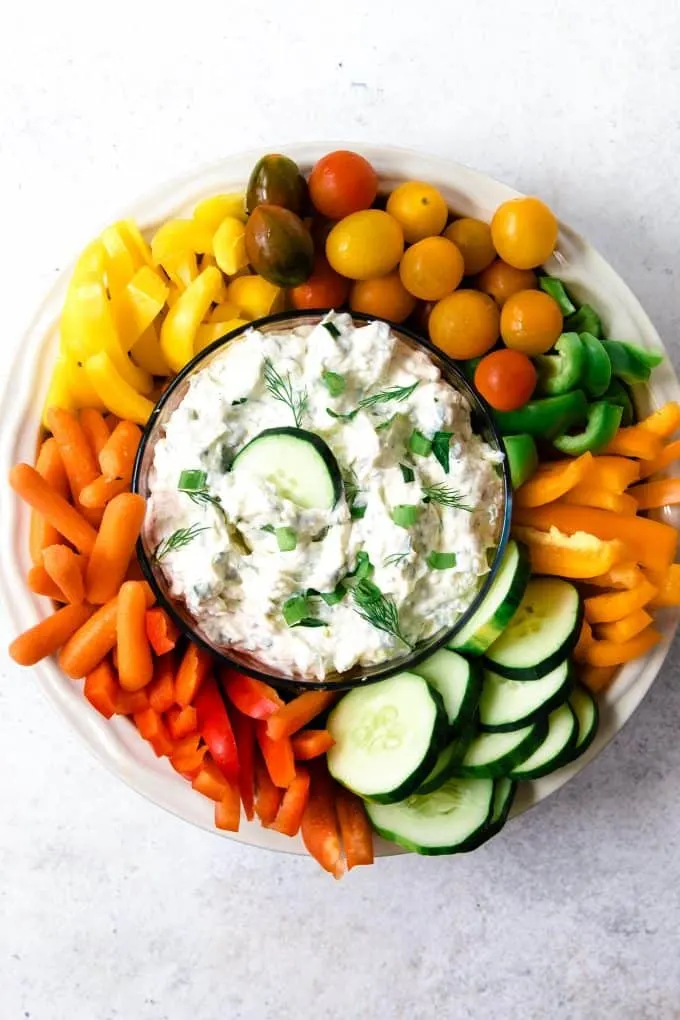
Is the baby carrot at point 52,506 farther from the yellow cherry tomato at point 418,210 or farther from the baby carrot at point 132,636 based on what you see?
the yellow cherry tomato at point 418,210

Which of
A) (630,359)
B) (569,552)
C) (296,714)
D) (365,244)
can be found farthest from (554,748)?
(365,244)

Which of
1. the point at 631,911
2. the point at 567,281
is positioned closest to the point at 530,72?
the point at 567,281

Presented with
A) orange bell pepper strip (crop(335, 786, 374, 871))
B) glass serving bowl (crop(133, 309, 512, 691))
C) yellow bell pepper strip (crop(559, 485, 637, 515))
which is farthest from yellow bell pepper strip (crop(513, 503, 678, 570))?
orange bell pepper strip (crop(335, 786, 374, 871))

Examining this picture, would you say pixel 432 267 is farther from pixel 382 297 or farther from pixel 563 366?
pixel 563 366

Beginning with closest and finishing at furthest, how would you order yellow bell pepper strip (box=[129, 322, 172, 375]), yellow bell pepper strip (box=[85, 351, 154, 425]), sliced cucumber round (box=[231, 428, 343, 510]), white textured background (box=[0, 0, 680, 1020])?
1. sliced cucumber round (box=[231, 428, 343, 510])
2. yellow bell pepper strip (box=[85, 351, 154, 425])
3. yellow bell pepper strip (box=[129, 322, 172, 375])
4. white textured background (box=[0, 0, 680, 1020])

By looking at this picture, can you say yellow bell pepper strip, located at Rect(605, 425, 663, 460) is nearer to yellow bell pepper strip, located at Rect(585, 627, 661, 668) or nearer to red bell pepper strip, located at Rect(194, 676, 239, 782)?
yellow bell pepper strip, located at Rect(585, 627, 661, 668)

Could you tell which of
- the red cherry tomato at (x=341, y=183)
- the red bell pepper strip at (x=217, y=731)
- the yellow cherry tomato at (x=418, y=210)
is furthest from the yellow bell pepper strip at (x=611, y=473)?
the red bell pepper strip at (x=217, y=731)
